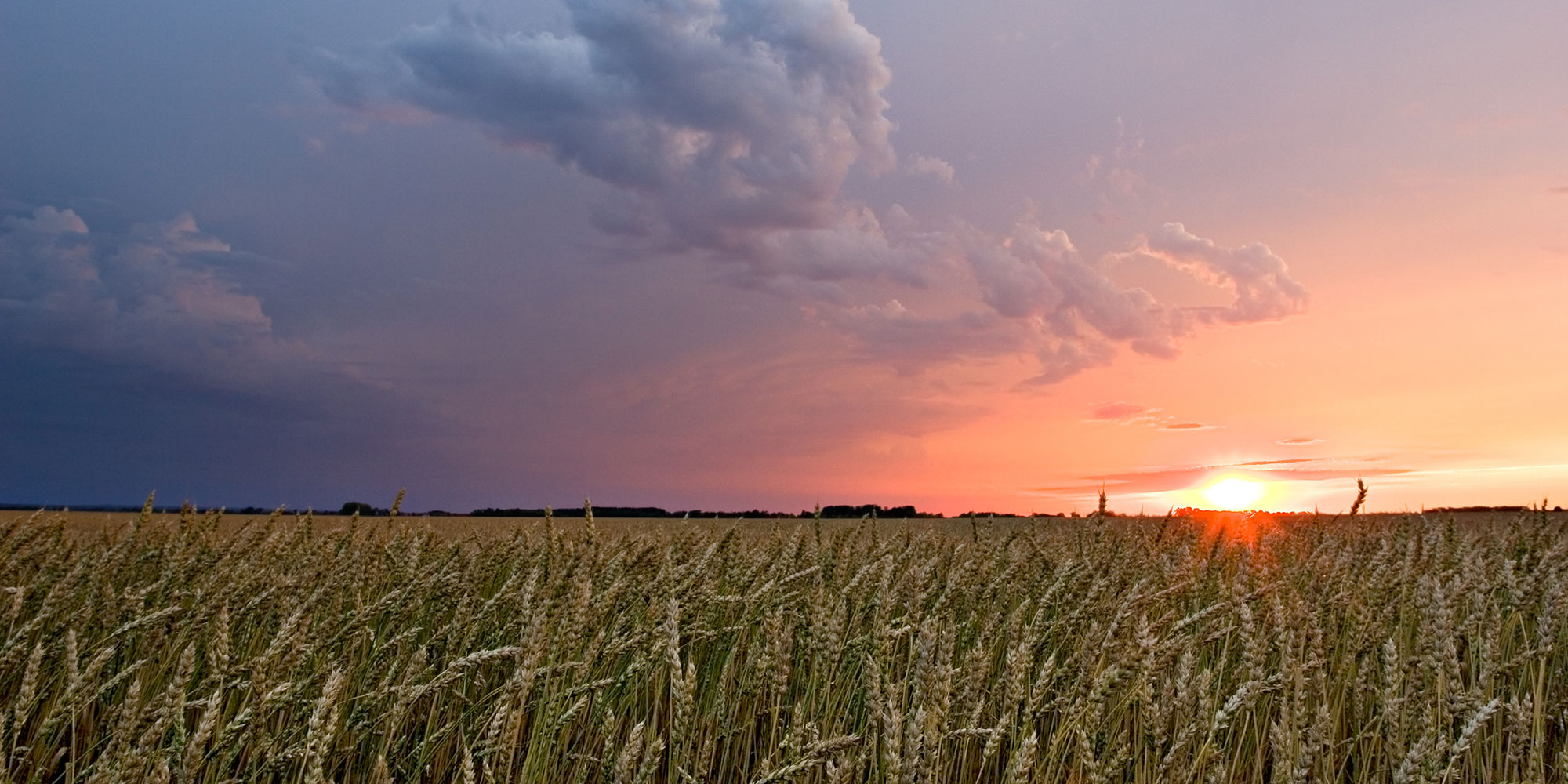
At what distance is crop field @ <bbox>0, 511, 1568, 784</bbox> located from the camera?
8.96 feet

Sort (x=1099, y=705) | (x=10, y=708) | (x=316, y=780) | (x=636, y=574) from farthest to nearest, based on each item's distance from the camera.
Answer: (x=636, y=574)
(x=10, y=708)
(x=1099, y=705)
(x=316, y=780)

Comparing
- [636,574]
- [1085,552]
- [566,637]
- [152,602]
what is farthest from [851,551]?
[152,602]

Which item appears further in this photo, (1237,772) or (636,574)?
(636,574)

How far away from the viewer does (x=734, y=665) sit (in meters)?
4.69

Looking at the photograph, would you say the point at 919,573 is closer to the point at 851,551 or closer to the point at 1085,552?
the point at 851,551

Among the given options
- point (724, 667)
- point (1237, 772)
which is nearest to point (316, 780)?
point (724, 667)

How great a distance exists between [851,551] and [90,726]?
4.37 metres

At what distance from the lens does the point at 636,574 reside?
15.4ft

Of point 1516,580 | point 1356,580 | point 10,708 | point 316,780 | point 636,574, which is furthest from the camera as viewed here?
point 1356,580

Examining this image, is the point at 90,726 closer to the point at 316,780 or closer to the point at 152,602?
the point at 152,602

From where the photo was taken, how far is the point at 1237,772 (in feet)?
14.3

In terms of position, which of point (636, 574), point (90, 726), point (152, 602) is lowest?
point (90, 726)

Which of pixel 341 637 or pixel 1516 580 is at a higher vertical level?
pixel 1516 580

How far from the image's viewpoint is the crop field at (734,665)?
8.96 feet
